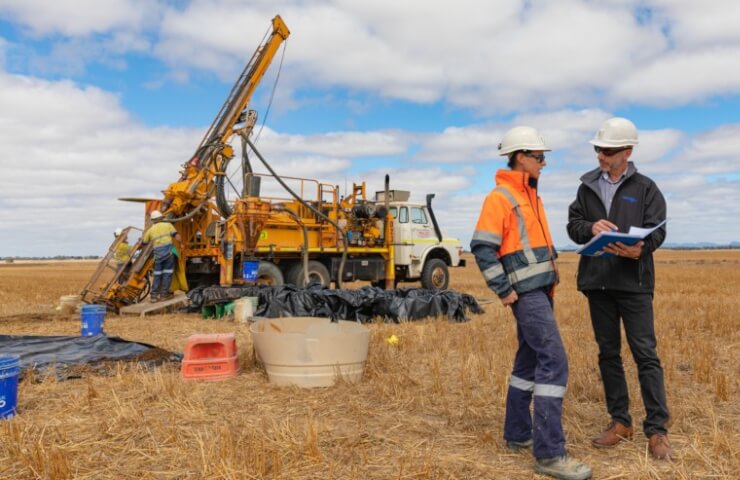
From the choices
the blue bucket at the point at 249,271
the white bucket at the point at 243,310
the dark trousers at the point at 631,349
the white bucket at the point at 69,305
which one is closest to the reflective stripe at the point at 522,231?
the dark trousers at the point at 631,349

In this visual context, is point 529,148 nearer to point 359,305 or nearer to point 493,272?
point 493,272

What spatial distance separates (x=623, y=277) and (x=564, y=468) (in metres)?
1.15

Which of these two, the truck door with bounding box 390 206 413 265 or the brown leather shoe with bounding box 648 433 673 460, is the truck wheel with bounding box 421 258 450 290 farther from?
the brown leather shoe with bounding box 648 433 673 460

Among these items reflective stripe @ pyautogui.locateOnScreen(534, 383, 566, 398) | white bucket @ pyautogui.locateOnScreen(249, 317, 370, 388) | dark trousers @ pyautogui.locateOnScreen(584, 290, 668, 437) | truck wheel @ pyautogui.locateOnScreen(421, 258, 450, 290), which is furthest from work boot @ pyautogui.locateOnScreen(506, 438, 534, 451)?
truck wheel @ pyautogui.locateOnScreen(421, 258, 450, 290)

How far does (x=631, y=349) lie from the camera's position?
3.63 metres

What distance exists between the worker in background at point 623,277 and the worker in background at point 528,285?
35 cm

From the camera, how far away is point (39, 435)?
11.9ft

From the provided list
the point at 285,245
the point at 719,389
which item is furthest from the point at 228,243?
the point at 719,389

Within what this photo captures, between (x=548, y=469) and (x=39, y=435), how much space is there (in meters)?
2.89

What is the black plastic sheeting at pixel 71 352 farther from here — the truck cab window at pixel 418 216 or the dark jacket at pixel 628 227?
the truck cab window at pixel 418 216

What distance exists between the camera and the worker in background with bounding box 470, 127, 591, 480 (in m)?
3.17

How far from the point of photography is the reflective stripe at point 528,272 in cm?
331

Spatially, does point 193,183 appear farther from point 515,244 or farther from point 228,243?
point 515,244

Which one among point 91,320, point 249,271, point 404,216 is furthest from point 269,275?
point 91,320
